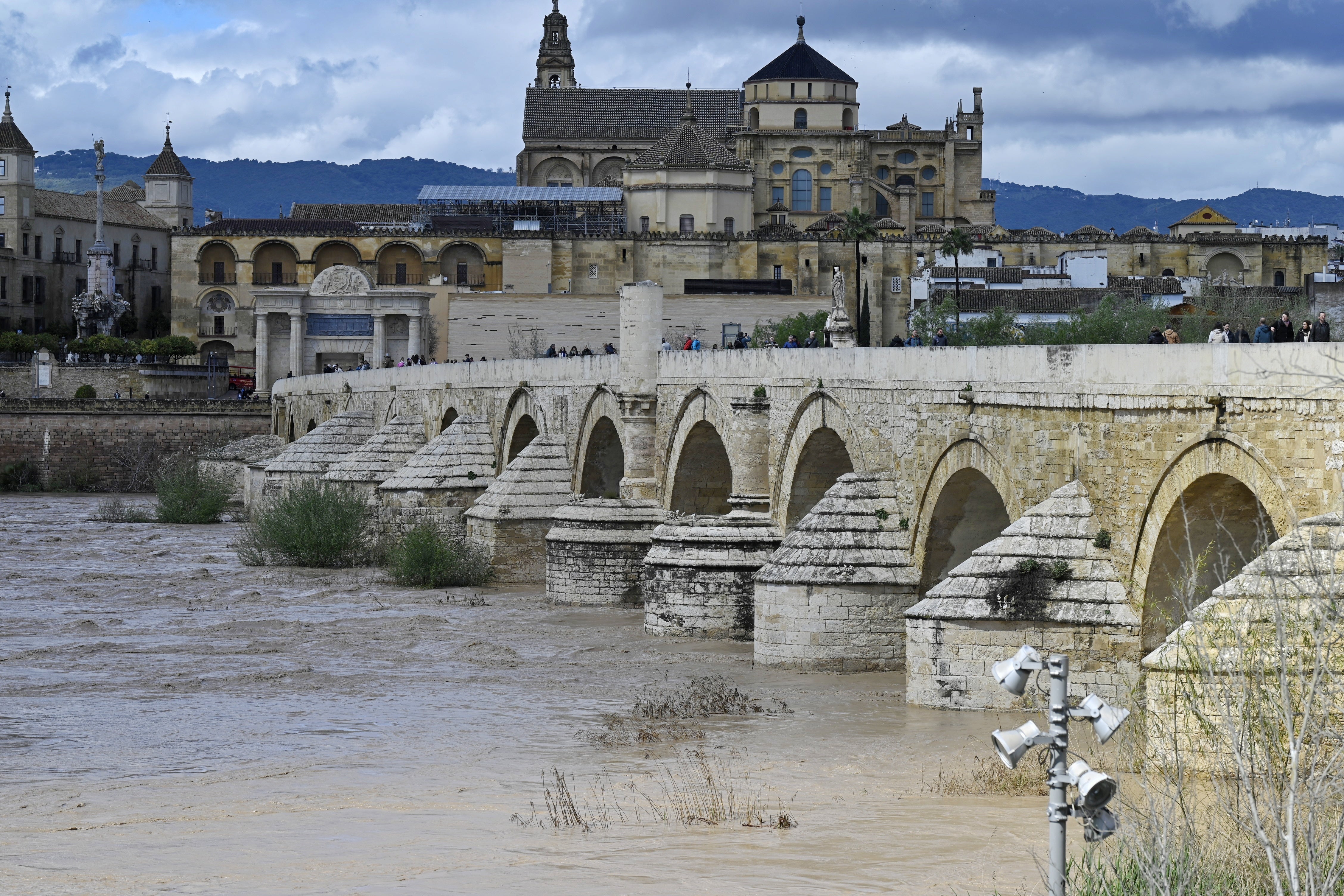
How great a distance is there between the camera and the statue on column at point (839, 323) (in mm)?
21609

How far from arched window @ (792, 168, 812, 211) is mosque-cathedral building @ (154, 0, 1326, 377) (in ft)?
0.20

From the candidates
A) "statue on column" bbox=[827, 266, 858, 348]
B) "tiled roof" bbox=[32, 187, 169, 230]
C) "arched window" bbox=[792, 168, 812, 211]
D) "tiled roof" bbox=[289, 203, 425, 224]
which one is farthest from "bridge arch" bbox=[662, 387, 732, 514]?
"tiled roof" bbox=[32, 187, 169, 230]

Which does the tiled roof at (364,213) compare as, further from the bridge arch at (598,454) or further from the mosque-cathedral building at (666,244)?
the bridge arch at (598,454)

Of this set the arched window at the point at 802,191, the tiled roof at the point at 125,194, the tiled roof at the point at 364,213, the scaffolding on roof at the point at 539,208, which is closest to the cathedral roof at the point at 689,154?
the scaffolding on roof at the point at 539,208

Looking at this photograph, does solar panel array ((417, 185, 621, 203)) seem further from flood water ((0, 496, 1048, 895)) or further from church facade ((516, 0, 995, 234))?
flood water ((0, 496, 1048, 895))

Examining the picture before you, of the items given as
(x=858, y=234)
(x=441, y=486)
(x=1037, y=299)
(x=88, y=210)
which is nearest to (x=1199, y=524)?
(x=441, y=486)

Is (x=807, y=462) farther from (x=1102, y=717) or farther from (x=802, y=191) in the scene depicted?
(x=802, y=191)

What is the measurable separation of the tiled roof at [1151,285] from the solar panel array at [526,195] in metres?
19.9

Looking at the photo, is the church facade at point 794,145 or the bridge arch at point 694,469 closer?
the bridge arch at point 694,469

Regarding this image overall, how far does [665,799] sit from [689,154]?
5934 cm

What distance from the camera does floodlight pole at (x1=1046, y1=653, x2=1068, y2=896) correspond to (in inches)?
285

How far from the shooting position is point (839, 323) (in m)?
22.0

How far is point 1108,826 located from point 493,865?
14.0ft

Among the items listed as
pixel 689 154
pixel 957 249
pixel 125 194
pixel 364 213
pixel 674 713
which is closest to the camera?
pixel 674 713
